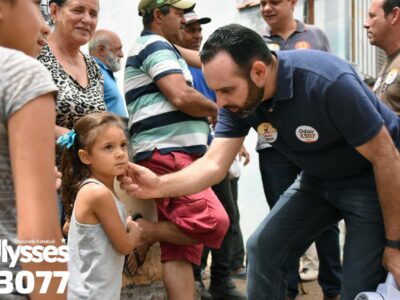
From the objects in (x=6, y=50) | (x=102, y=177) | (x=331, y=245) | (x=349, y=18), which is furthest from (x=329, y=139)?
(x=349, y=18)

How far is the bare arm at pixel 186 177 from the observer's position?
3055 millimetres

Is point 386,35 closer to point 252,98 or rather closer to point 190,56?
point 190,56

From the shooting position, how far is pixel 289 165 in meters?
3.89

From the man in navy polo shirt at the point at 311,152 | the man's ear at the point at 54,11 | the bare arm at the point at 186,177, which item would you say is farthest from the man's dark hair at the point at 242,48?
the man's ear at the point at 54,11

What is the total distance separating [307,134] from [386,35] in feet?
5.77

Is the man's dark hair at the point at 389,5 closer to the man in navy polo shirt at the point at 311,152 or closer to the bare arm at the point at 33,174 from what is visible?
the man in navy polo shirt at the point at 311,152

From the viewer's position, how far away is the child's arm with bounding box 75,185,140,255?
3016mm

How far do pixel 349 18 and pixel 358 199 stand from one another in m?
4.57

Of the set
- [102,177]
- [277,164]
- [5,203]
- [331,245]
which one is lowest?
[331,245]

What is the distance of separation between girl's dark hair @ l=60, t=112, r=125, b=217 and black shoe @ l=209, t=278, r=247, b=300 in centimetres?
143

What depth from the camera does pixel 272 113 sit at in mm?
2869

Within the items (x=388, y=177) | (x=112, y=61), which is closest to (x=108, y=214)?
(x=388, y=177)

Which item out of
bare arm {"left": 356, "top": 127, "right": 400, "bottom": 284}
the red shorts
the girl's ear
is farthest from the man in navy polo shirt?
the red shorts

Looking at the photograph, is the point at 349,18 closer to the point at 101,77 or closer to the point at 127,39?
the point at 127,39
